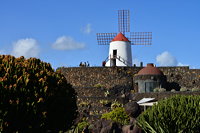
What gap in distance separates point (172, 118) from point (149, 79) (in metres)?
26.7

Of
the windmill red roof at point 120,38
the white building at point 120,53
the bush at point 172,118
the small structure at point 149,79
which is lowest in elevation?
the bush at point 172,118

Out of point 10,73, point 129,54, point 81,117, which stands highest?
point 129,54

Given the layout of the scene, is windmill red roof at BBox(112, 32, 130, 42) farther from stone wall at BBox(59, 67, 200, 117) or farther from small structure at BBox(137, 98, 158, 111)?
small structure at BBox(137, 98, 158, 111)

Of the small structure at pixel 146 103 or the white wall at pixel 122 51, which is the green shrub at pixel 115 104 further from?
the white wall at pixel 122 51

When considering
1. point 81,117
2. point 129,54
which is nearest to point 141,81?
point 129,54

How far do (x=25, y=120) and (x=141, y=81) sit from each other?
3110cm

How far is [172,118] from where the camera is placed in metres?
24.6

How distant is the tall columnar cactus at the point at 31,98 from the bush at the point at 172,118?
4004mm

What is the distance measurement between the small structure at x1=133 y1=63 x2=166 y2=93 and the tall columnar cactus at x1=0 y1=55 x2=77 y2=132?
27.7m

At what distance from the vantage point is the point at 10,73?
21.9m

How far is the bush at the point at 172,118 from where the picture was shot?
24312mm

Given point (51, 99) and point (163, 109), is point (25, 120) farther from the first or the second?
point (163, 109)

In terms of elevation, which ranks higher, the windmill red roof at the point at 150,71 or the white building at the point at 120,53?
the white building at the point at 120,53

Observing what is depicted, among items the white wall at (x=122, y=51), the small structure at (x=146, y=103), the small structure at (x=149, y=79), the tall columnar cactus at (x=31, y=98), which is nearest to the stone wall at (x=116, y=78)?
the small structure at (x=149, y=79)
